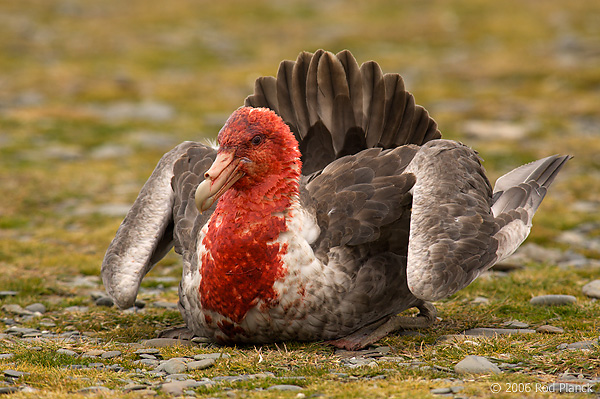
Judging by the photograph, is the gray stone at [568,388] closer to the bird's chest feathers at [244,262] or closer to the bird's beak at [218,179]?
the bird's chest feathers at [244,262]

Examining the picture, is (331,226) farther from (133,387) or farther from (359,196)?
(133,387)

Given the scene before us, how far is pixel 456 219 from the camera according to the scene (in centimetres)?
744

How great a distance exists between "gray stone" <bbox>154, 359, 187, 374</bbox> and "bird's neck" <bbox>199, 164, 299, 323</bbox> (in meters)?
0.68

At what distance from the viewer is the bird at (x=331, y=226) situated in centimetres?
709

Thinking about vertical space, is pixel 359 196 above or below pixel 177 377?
above

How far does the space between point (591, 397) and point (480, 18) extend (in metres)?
28.3

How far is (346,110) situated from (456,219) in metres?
1.77

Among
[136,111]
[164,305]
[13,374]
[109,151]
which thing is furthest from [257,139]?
[136,111]

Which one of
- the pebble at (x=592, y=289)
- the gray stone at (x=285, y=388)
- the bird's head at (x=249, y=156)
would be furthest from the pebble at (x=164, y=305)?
the pebble at (x=592, y=289)

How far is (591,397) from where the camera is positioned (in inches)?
223

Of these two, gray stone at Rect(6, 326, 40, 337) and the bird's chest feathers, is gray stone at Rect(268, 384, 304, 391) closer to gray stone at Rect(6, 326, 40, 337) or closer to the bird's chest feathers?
the bird's chest feathers

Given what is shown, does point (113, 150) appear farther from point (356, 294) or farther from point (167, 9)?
point (167, 9)

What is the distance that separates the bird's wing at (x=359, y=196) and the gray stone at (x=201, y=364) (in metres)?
1.25

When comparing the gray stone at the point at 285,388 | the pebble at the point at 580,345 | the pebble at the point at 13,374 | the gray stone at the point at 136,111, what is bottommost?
the pebble at the point at 580,345
